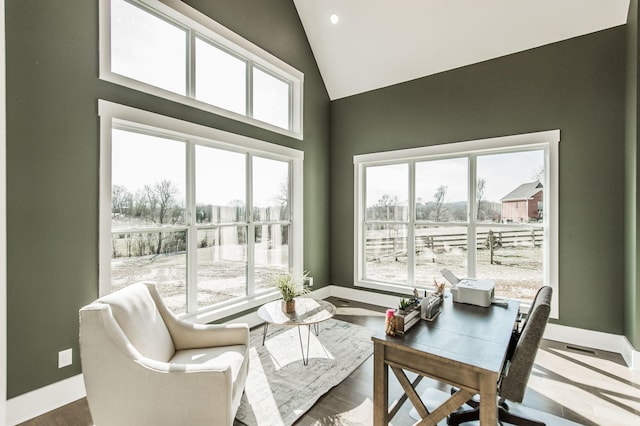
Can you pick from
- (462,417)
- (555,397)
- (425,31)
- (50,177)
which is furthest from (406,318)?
(425,31)

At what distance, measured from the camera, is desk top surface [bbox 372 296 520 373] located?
1.55m

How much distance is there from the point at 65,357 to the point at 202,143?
7.31 ft

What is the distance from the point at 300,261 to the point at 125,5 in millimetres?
3507

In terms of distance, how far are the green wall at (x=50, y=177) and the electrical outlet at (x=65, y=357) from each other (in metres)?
0.03

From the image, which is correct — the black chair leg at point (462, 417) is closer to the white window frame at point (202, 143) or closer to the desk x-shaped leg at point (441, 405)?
the desk x-shaped leg at point (441, 405)

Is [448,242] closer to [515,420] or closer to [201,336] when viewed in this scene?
[515,420]

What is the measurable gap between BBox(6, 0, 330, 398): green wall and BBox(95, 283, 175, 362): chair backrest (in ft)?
2.14

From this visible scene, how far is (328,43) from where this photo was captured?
4582 millimetres

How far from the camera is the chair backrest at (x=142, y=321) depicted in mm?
1867

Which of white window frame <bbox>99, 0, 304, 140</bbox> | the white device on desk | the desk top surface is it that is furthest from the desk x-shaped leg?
white window frame <bbox>99, 0, 304, 140</bbox>

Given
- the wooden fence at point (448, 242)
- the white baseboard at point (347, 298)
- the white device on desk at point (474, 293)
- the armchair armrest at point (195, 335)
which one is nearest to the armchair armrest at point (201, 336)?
the armchair armrest at point (195, 335)

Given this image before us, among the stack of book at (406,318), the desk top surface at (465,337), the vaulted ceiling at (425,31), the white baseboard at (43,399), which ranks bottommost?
the white baseboard at (43,399)

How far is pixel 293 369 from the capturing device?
2.79 m

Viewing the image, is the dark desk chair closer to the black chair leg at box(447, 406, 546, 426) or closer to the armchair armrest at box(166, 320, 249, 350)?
the black chair leg at box(447, 406, 546, 426)
